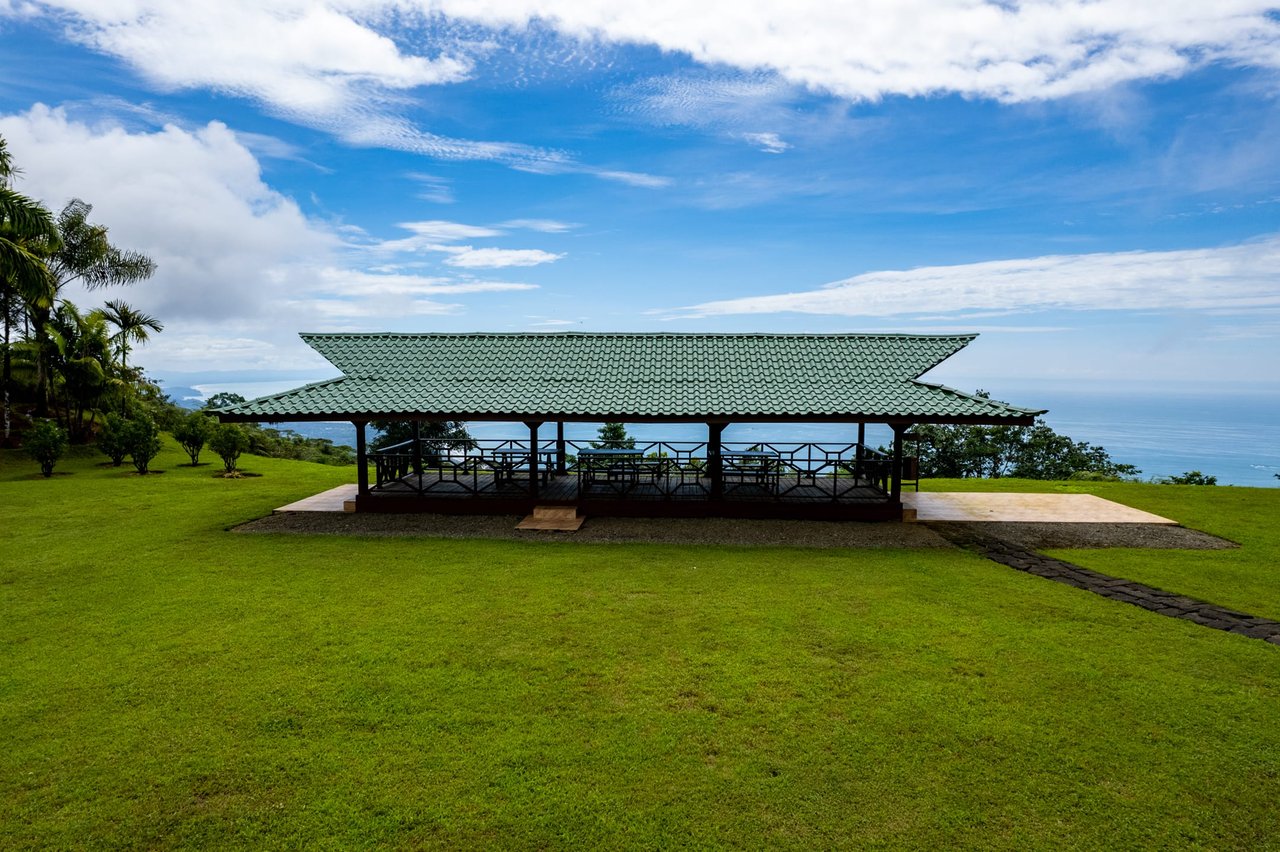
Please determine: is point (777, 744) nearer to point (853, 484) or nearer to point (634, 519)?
point (634, 519)

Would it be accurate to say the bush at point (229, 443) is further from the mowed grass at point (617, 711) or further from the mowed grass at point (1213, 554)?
the mowed grass at point (1213, 554)

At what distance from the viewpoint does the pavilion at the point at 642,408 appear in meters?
11.7

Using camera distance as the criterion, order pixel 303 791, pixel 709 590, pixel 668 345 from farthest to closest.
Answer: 1. pixel 668 345
2. pixel 709 590
3. pixel 303 791

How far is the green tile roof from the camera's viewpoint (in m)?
11.6

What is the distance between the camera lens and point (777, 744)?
4.68 m

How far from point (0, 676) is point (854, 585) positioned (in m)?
9.10

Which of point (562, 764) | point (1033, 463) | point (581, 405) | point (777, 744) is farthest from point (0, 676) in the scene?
point (1033, 463)

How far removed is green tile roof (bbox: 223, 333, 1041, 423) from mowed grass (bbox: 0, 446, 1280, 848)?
356 centimetres

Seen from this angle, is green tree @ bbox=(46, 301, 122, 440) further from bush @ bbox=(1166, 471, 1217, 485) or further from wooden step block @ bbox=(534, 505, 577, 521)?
bush @ bbox=(1166, 471, 1217, 485)

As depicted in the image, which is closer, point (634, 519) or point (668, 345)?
point (634, 519)

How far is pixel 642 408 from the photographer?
11734 mm

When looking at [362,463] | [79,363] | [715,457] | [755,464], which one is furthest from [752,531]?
[79,363]

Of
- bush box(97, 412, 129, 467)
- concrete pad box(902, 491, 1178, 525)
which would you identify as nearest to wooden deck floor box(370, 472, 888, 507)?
concrete pad box(902, 491, 1178, 525)

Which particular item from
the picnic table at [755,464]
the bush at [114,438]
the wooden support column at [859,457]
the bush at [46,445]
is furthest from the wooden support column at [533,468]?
the bush at [46,445]
